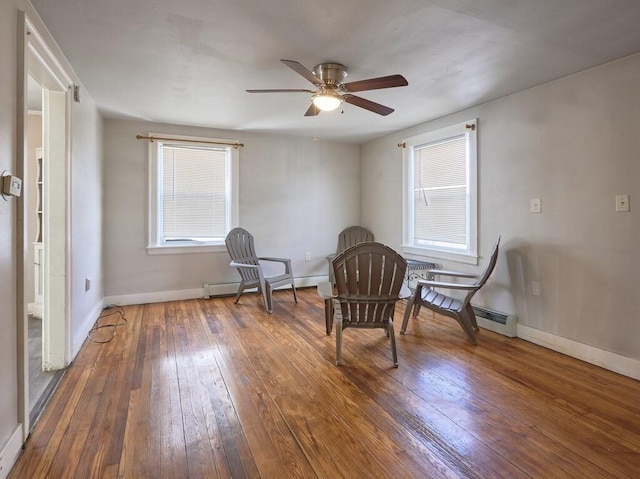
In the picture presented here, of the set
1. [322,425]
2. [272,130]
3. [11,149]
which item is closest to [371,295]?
[322,425]

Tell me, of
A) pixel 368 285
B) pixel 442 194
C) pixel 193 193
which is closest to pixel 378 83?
pixel 368 285

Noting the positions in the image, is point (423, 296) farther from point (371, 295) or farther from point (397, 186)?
point (397, 186)

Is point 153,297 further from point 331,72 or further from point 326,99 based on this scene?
point 331,72

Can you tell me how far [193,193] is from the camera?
15.7ft

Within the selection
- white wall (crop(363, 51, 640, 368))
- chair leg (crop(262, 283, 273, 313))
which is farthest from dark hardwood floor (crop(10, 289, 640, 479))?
chair leg (crop(262, 283, 273, 313))

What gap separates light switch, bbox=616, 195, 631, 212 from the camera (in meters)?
2.56

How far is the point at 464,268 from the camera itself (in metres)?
3.95

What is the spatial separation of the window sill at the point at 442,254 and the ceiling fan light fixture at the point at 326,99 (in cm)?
230

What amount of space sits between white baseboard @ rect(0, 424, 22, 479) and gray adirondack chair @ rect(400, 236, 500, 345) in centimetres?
290

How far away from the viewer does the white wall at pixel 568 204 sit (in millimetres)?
2582

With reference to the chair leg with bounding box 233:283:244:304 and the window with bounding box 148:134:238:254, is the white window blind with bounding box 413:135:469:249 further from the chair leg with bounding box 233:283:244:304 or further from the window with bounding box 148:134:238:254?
the window with bounding box 148:134:238:254

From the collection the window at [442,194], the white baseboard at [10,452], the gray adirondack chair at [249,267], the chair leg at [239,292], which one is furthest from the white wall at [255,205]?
the white baseboard at [10,452]

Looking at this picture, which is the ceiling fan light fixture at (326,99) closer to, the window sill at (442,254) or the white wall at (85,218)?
the white wall at (85,218)

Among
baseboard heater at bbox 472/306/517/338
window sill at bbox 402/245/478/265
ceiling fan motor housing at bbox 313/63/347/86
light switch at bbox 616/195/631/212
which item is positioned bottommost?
baseboard heater at bbox 472/306/517/338
